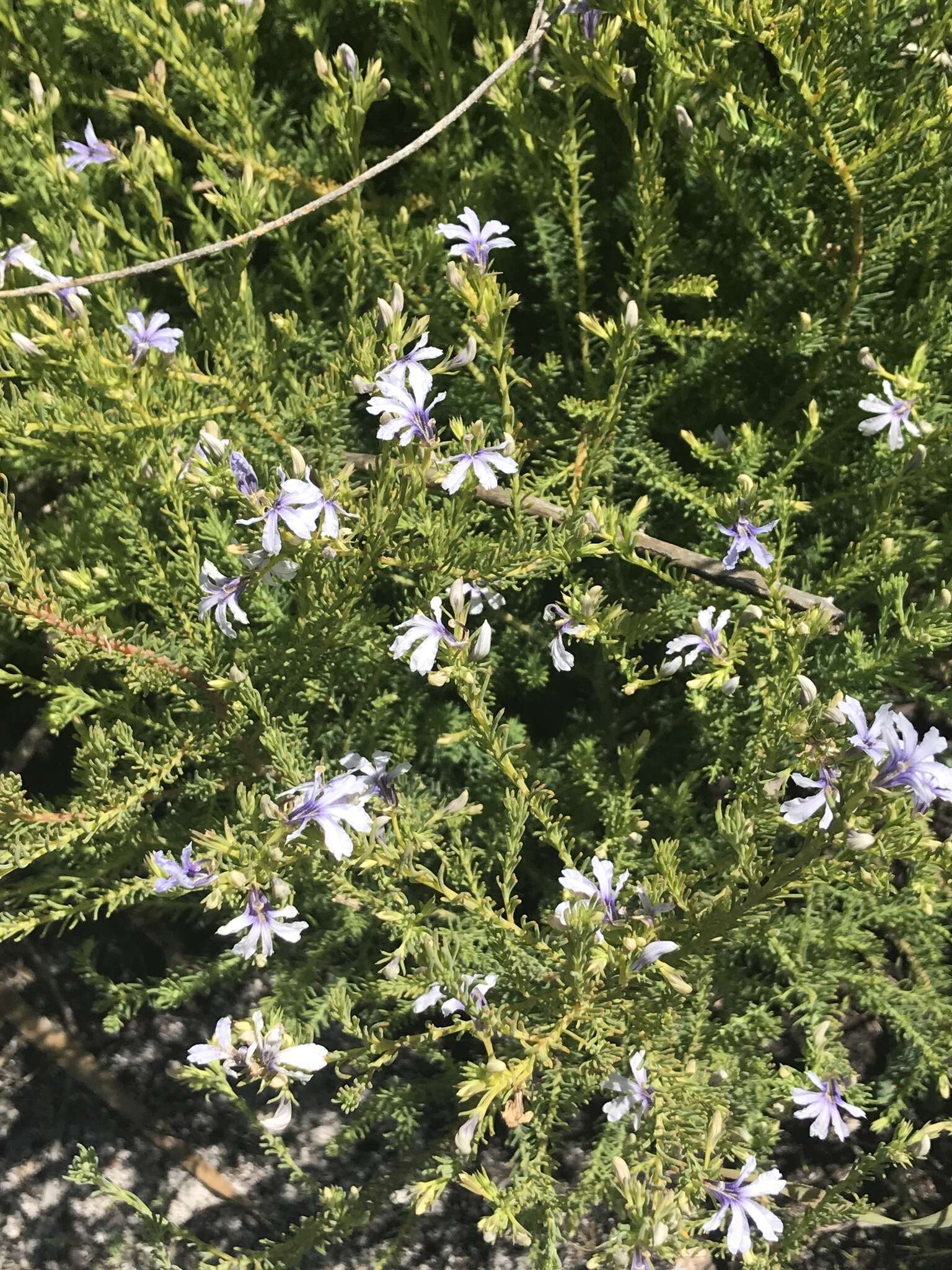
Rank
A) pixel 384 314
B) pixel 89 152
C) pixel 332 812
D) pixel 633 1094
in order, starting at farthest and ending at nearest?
pixel 89 152, pixel 633 1094, pixel 384 314, pixel 332 812

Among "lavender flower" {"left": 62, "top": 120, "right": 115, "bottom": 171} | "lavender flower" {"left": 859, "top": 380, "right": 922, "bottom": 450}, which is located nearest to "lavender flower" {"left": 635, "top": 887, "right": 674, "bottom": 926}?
"lavender flower" {"left": 859, "top": 380, "right": 922, "bottom": 450}

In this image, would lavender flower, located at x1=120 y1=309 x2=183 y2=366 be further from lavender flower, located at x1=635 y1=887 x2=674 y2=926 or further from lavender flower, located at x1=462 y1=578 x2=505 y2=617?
lavender flower, located at x1=635 y1=887 x2=674 y2=926

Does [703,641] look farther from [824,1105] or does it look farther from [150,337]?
[150,337]

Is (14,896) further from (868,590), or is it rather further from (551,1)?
(551,1)

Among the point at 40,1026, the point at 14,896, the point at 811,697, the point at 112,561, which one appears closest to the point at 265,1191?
the point at 40,1026

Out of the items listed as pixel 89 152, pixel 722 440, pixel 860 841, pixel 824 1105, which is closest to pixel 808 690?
pixel 860 841

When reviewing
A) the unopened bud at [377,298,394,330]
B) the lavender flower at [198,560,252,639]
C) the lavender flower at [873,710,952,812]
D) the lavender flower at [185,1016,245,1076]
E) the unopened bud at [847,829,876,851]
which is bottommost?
the lavender flower at [185,1016,245,1076]

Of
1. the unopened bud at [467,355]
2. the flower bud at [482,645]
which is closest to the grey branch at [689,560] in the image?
the unopened bud at [467,355]
